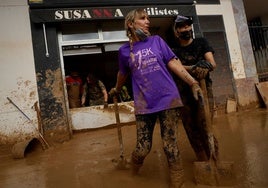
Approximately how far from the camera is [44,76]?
19.6 ft

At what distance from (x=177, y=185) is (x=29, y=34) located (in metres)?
4.92

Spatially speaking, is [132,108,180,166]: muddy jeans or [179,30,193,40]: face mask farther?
[179,30,193,40]: face mask

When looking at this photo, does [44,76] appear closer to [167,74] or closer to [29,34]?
[29,34]

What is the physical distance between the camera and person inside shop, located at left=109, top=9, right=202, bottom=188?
2.47 meters

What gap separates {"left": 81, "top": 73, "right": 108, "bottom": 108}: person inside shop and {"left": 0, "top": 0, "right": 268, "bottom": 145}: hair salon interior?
0.61 m

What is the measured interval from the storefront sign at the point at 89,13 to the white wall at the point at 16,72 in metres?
0.34

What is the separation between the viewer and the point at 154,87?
8.18ft

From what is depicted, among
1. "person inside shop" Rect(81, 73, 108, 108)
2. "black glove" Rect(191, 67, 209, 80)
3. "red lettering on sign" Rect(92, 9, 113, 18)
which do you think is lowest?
"black glove" Rect(191, 67, 209, 80)

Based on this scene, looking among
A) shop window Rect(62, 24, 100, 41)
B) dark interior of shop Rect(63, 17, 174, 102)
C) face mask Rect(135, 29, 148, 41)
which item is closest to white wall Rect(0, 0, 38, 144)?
shop window Rect(62, 24, 100, 41)

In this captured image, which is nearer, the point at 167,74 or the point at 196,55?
the point at 167,74

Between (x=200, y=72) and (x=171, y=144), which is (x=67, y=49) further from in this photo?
(x=171, y=144)

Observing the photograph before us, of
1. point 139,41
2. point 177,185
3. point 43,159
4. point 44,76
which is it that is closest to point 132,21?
point 139,41

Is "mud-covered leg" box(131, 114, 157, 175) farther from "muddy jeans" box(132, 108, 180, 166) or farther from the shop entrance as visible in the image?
the shop entrance

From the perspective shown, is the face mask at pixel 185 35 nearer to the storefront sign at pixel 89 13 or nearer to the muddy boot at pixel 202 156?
the muddy boot at pixel 202 156
